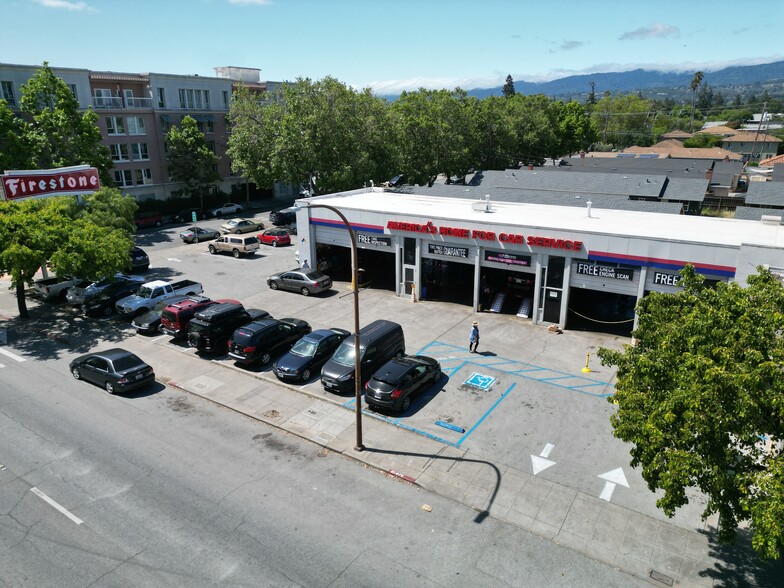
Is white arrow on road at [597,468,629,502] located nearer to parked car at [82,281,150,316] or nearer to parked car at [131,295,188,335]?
parked car at [131,295,188,335]

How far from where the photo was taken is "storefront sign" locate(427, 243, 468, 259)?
30.7m

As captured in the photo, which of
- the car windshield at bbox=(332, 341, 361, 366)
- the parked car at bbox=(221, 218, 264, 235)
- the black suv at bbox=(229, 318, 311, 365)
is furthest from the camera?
the parked car at bbox=(221, 218, 264, 235)

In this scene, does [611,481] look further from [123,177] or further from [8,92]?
[8,92]

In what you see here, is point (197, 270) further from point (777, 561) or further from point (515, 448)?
point (777, 561)

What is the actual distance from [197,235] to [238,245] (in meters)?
7.54

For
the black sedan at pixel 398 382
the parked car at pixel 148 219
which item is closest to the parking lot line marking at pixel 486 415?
the black sedan at pixel 398 382

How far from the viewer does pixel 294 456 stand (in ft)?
59.0

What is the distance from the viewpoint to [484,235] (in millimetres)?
29234

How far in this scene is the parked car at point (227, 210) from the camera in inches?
2412

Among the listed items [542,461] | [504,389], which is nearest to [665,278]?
[504,389]

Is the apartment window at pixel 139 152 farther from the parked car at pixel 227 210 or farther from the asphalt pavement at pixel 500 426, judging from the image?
the asphalt pavement at pixel 500 426

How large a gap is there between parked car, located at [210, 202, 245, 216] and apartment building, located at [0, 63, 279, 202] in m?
4.77

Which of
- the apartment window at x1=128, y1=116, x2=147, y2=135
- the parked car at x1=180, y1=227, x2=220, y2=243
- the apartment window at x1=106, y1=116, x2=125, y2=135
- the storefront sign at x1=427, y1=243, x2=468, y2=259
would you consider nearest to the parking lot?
the storefront sign at x1=427, y1=243, x2=468, y2=259

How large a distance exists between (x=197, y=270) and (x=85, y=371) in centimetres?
1799
